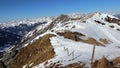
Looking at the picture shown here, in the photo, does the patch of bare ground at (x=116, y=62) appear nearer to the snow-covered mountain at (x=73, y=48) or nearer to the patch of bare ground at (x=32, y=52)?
the snow-covered mountain at (x=73, y=48)

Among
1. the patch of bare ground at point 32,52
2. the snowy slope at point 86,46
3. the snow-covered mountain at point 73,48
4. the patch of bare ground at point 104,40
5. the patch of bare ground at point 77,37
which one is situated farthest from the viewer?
the patch of bare ground at point 104,40

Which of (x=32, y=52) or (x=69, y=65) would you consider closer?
(x=69, y=65)

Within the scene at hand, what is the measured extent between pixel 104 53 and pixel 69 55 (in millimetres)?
9168

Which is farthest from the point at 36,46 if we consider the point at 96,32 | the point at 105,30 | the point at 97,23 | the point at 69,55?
the point at 97,23

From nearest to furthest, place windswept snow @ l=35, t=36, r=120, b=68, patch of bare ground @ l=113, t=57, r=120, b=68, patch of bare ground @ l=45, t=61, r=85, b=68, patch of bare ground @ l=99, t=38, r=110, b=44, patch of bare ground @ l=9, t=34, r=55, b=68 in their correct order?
1. patch of bare ground @ l=45, t=61, r=85, b=68
2. patch of bare ground @ l=113, t=57, r=120, b=68
3. windswept snow @ l=35, t=36, r=120, b=68
4. patch of bare ground @ l=9, t=34, r=55, b=68
5. patch of bare ground @ l=99, t=38, r=110, b=44

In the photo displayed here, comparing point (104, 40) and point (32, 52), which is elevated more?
point (32, 52)

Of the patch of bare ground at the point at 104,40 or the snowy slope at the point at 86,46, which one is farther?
the patch of bare ground at the point at 104,40

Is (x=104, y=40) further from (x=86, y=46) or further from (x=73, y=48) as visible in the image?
(x=73, y=48)

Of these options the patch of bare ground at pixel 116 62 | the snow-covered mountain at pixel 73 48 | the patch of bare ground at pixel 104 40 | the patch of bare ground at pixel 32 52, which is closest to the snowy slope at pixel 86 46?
the snow-covered mountain at pixel 73 48

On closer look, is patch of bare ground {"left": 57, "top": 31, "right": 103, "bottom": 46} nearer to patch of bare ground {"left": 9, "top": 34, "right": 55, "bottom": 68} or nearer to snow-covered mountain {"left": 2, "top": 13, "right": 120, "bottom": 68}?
snow-covered mountain {"left": 2, "top": 13, "right": 120, "bottom": 68}

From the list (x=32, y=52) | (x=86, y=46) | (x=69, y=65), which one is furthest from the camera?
(x=32, y=52)

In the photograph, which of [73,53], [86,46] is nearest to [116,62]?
[73,53]

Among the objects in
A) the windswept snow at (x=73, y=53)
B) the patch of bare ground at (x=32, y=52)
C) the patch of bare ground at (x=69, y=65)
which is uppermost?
the patch of bare ground at (x=69, y=65)

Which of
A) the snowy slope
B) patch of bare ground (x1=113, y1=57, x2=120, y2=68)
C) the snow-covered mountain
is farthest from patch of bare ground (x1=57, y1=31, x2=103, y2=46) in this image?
patch of bare ground (x1=113, y1=57, x2=120, y2=68)
